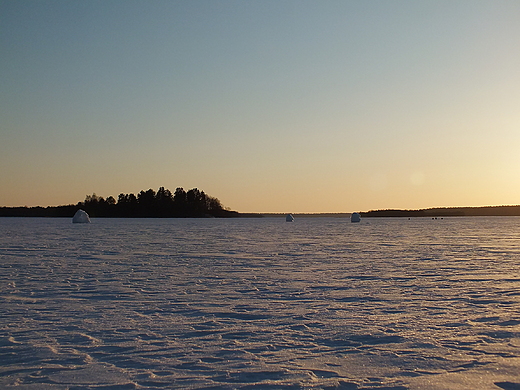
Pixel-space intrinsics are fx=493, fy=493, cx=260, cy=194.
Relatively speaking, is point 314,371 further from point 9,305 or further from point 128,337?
point 9,305

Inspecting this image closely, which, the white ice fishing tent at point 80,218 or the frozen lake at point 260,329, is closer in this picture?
the frozen lake at point 260,329

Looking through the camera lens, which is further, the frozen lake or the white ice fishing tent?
the white ice fishing tent

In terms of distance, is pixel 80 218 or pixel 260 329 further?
pixel 80 218

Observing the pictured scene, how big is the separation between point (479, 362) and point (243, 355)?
102 inches

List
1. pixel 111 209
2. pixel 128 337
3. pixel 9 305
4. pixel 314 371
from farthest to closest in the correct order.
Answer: pixel 111 209
pixel 9 305
pixel 128 337
pixel 314 371

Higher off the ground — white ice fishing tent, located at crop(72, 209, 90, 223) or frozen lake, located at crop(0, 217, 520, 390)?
white ice fishing tent, located at crop(72, 209, 90, 223)

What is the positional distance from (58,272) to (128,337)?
7947 millimetres

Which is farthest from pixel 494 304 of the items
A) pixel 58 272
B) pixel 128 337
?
pixel 58 272

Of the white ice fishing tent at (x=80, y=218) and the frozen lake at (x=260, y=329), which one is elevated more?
→ the white ice fishing tent at (x=80, y=218)

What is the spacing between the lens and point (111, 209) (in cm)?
17375

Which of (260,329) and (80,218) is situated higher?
(80,218)

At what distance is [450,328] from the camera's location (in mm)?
6977

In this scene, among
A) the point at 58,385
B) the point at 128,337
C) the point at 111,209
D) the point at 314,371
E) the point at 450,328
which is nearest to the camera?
the point at 58,385

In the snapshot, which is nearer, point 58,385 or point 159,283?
point 58,385
